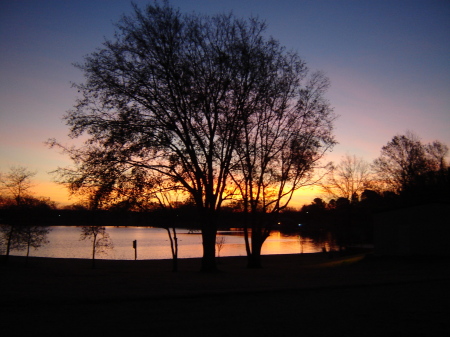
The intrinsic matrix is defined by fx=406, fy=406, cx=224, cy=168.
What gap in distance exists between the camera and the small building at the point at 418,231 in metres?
23.1

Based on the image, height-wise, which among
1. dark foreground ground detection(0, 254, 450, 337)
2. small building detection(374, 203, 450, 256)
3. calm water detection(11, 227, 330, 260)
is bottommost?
calm water detection(11, 227, 330, 260)

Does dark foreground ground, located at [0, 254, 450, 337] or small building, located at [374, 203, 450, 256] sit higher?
small building, located at [374, 203, 450, 256]

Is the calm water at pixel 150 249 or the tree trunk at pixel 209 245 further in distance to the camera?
the calm water at pixel 150 249

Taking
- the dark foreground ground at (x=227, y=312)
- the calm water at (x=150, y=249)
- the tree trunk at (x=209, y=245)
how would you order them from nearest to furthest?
the dark foreground ground at (x=227, y=312) → the tree trunk at (x=209, y=245) → the calm water at (x=150, y=249)

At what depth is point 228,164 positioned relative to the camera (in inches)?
873

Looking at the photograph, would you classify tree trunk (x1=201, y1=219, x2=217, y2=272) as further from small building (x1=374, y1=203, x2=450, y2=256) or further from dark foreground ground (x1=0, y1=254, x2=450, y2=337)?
small building (x1=374, y1=203, x2=450, y2=256)

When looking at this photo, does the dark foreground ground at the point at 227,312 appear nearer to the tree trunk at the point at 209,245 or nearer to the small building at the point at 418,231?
the tree trunk at the point at 209,245

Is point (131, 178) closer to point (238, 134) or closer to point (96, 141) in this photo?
point (96, 141)

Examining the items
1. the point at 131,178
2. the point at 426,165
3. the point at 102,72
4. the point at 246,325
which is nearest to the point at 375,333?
the point at 246,325

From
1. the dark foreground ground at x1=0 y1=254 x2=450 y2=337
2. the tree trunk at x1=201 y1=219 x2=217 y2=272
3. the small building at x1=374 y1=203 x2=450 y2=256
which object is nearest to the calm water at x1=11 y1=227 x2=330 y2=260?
the tree trunk at x1=201 y1=219 x2=217 y2=272

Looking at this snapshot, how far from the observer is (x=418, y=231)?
938 inches

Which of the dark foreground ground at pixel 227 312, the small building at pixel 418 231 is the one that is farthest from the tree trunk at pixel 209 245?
the small building at pixel 418 231

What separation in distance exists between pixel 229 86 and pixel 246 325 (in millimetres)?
15656

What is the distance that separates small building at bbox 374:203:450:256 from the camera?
75.8 feet
